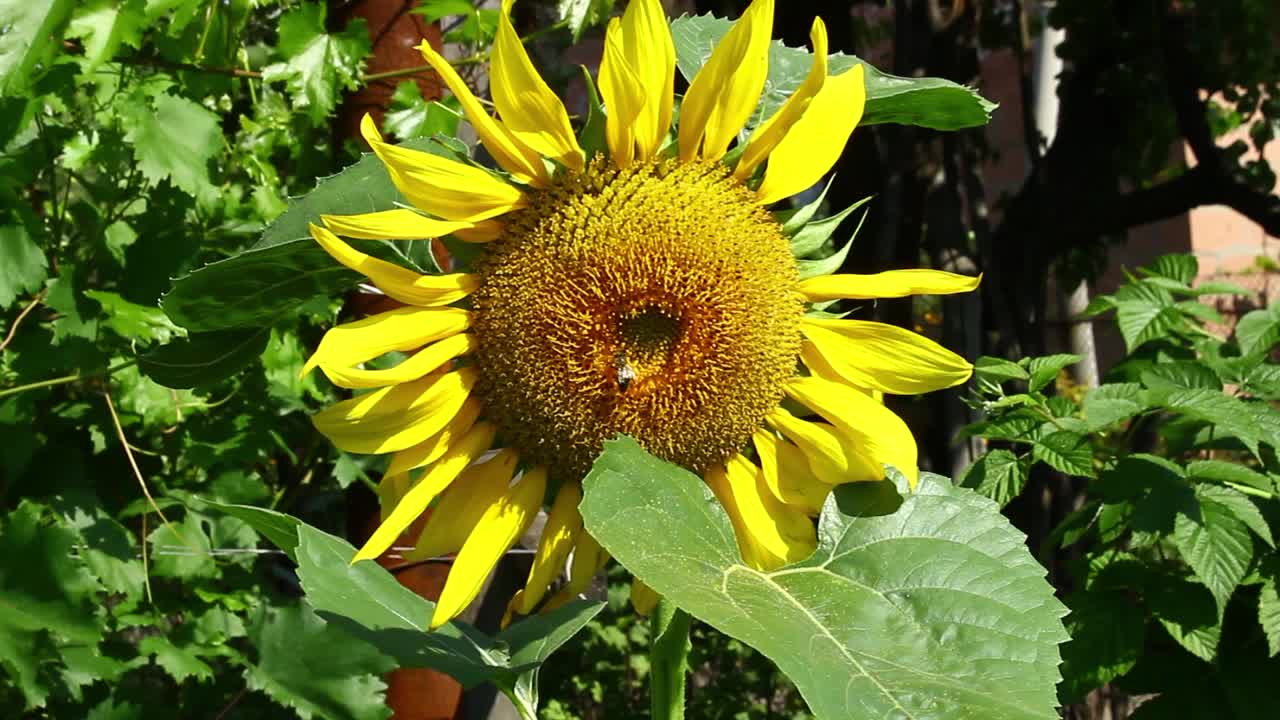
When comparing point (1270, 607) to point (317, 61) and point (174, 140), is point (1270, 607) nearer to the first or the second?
point (317, 61)

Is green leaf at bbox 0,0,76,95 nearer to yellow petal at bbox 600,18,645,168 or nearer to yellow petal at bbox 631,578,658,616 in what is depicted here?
yellow petal at bbox 600,18,645,168

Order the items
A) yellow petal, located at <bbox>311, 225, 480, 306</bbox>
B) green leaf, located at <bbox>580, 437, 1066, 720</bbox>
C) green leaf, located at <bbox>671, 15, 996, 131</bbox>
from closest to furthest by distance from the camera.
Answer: green leaf, located at <bbox>580, 437, 1066, 720</bbox>, yellow petal, located at <bbox>311, 225, 480, 306</bbox>, green leaf, located at <bbox>671, 15, 996, 131</bbox>

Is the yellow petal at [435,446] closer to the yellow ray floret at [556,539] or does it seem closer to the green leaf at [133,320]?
the yellow ray floret at [556,539]

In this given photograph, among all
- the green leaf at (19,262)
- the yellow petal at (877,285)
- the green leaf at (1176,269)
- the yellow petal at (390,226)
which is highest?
the yellow petal at (877,285)

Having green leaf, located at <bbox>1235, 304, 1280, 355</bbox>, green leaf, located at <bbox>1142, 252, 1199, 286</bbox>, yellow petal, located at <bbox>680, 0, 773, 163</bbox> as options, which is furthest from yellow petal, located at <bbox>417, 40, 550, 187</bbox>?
green leaf, located at <bbox>1142, 252, 1199, 286</bbox>

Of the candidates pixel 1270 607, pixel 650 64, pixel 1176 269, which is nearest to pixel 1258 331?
pixel 1176 269

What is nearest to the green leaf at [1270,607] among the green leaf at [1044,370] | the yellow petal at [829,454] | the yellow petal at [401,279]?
the green leaf at [1044,370]
